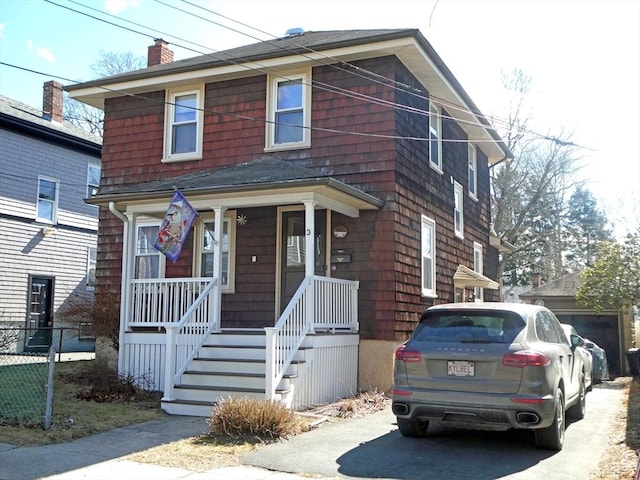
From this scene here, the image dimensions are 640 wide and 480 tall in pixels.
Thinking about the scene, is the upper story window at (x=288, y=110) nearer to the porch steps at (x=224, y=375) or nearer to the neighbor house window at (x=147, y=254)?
the neighbor house window at (x=147, y=254)

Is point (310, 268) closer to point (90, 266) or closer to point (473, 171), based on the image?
point (473, 171)

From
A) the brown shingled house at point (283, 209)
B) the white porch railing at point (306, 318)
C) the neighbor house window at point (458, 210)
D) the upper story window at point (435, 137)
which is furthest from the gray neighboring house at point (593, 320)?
the white porch railing at point (306, 318)

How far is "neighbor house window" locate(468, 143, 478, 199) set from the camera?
18453 mm

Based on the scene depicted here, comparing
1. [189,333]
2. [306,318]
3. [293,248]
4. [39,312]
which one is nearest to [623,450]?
[306,318]

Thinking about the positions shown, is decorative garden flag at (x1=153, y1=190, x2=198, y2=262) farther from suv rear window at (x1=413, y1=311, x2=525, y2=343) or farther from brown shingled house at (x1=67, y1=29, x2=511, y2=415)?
suv rear window at (x1=413, y1=311, x2=525, y2=343)

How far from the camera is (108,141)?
15109 mm

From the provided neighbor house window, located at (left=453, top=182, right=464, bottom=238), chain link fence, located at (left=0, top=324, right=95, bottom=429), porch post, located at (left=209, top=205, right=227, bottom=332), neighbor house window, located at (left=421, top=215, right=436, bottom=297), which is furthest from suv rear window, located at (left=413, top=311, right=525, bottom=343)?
neighbor house window, located at (left=453, top=182, right=464, bottom=238)

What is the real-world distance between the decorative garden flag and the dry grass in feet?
23.6

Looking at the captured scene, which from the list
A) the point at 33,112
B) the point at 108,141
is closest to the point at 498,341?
the point at 108,141

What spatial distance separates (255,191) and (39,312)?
13.1m

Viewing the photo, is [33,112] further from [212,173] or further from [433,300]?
[433,300]

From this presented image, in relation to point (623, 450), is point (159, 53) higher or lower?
higher

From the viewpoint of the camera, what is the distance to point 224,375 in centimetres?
963

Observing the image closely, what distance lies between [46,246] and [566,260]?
36893 millimetres
